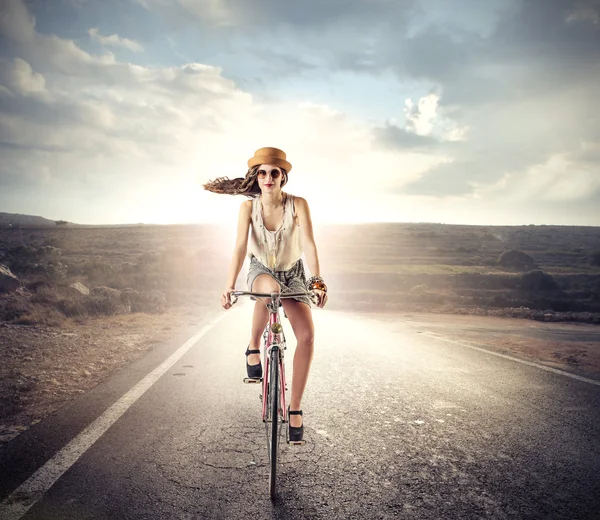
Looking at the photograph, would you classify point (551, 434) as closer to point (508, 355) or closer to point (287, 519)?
point (287, 519)

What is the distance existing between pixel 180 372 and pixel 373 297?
20.9m

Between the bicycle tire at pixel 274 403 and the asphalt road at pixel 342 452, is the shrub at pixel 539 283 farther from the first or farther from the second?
the bicycle tire at pixel 274 403

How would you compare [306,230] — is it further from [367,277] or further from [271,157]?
[367,277]

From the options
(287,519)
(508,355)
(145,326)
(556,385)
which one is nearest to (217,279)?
(145,326)

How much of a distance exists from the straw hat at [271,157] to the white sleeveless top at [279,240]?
25cm

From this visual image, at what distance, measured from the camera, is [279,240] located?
355 centimetres

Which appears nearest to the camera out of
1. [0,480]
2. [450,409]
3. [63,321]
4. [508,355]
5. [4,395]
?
[0,480]

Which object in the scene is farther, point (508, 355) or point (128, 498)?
point (508, 355)

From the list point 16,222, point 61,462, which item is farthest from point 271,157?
point 16,222

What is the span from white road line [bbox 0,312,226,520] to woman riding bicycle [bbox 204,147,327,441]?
5.29ft

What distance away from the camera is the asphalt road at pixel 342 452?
8.84 feet

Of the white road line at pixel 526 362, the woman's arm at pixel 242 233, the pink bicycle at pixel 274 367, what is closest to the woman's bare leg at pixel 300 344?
the pink bicycle at pixel 274 367

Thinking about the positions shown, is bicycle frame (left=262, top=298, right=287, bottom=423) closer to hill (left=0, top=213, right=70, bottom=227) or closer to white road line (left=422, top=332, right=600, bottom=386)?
white road line (left=422, top=332, right=600, bottom=386)

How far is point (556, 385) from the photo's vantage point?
18.5ft
